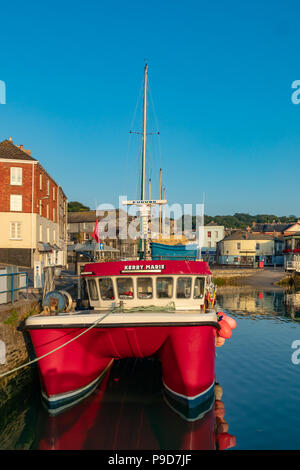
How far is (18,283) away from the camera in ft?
55.7

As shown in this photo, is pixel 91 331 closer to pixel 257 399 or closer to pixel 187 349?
pixel 187 349

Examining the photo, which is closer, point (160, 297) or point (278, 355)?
point (160, 297)

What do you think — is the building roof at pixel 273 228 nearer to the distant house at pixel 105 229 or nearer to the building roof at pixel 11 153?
the distant house at pixel 105 229

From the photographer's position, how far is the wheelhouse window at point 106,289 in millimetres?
13617

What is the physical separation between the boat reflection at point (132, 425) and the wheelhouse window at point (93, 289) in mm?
3323

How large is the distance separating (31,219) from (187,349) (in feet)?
98.0

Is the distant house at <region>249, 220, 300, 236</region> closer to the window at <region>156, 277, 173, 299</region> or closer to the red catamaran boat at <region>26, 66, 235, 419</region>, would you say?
the red catamaran boat at <region>26, 66, 235, 419</region>

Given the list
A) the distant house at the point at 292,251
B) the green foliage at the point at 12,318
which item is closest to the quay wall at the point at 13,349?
the green foliage at the point at 12,318

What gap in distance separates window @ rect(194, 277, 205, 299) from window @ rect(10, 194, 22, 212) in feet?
94.1

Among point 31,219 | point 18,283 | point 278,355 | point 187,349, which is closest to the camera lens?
point 187,349

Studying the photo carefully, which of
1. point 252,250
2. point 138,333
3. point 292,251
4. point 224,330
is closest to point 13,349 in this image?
point 138,333

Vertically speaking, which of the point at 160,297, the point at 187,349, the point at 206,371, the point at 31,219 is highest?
the point at 31,219
